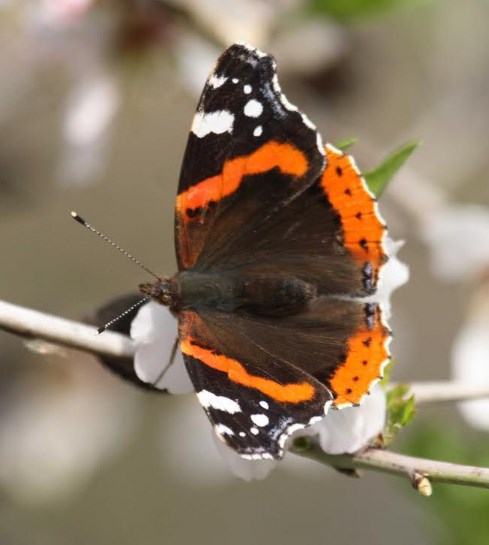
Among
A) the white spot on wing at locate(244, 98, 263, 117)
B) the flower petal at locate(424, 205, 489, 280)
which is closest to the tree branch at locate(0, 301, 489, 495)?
the white spot on wing at locate(244, 98, 263, 117)

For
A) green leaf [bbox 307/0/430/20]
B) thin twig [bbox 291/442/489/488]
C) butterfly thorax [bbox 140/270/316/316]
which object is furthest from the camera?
green leaf [bbox 307/0/430/20]

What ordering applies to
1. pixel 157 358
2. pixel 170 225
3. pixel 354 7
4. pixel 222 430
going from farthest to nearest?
pixel 170 225 < pixel 354 7 < pixel 157 358 < pixel 222 430

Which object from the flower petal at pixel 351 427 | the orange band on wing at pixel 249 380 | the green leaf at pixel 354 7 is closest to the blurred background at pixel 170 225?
the green leaf at pixel 354 7

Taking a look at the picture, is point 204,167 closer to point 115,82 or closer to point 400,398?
point 400,398

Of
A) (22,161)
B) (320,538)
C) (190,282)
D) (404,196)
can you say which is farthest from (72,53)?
(320,538)

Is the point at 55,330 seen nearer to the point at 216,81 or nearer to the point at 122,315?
the point at 122,315

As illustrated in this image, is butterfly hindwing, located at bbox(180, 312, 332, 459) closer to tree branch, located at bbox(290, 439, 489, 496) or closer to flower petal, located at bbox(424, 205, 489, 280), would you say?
tree branch, located at bbox(290, 439, 489, 496)

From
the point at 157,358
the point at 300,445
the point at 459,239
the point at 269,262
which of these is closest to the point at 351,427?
the point at 300,445
